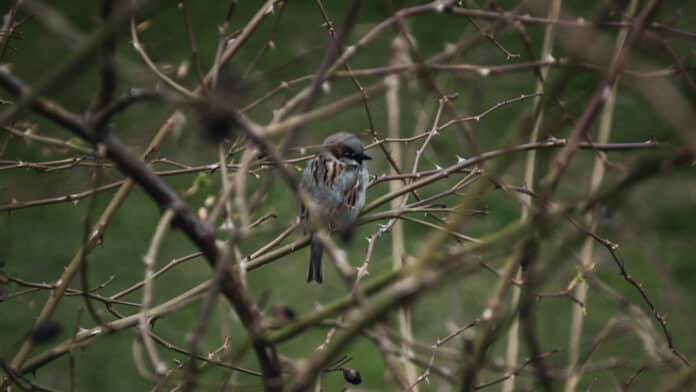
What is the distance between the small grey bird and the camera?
3273 millimetres

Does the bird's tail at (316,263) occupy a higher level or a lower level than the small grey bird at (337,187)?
lower

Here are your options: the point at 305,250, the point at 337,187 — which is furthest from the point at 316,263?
the point at 305,250

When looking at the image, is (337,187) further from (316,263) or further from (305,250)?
(305,250)

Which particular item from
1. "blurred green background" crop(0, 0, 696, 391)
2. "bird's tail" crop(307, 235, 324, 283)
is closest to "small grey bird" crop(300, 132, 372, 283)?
"bird's tail" crop(307, 235, 324, 283)

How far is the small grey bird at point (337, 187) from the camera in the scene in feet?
10.7

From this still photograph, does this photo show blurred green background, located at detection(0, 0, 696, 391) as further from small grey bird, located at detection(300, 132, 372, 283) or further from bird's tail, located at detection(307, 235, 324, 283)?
bird's tail, located at detection(307, 235, 324, 283)

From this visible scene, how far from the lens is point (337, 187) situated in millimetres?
3416

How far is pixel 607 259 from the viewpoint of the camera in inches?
206

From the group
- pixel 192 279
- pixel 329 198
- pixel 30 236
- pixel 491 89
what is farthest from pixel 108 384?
pixel 491 89

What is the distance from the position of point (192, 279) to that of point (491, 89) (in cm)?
287

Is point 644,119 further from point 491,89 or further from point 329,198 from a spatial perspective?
point 329,198

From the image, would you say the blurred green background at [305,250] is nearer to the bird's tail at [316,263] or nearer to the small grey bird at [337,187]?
the small grey bird at [337,187]

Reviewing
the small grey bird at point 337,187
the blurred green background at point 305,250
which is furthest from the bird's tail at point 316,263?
the blurred green background at point 305,250

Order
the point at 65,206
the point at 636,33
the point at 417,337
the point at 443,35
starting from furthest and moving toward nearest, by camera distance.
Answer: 1. the point at 443,35
2. the point at 65,206
3. the point at 417,337
4. the point at 636,33
